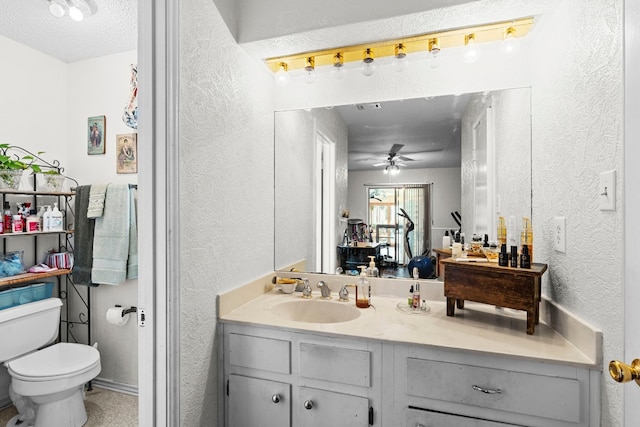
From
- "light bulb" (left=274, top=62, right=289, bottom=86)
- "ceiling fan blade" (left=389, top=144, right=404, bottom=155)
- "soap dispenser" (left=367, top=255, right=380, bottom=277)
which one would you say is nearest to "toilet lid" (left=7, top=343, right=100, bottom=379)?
"soap dispenser" (left=367, top=255, right=380, bottom=277)

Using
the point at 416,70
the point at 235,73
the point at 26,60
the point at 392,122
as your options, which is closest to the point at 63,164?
the point at 26,60

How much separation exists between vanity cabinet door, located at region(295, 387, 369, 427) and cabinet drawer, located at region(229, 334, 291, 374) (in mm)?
127

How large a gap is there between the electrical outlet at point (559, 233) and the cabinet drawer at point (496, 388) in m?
0.45

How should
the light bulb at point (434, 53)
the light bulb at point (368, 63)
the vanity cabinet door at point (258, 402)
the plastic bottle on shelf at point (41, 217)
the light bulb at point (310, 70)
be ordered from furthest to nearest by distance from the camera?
1. the plastic bottle on shelf at point (41, 217)
2. the light bulb at point (310, 70)
3. the light bulb at point (368, 63)
4. the light bulb at point (434, 53)
5. the vanity cabinet door at point (258, 402)

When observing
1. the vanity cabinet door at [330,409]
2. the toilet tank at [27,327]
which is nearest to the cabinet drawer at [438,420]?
the vanity cabinet door at [330,409]

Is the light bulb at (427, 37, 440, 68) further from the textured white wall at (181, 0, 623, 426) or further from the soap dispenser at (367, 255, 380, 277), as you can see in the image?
the soap dispenser at (367, 255, 380, 277)

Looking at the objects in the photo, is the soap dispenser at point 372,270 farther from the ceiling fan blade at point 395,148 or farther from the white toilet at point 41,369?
the white toilet at point 41,369

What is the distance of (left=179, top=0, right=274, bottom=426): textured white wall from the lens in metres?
1.15

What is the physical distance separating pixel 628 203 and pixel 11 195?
3.16 meters

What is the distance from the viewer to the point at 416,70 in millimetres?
1654

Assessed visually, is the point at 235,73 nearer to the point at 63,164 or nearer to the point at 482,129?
the point at 482,129

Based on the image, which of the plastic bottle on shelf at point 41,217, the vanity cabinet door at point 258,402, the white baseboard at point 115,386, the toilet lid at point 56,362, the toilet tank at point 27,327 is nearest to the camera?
the vanity cabinet door at point 258,402

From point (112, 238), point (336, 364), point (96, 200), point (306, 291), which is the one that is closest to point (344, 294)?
point (306, 291)

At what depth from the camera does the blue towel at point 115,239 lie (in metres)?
2.11
